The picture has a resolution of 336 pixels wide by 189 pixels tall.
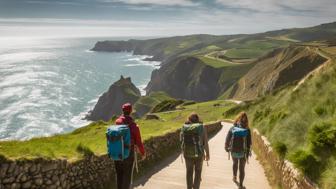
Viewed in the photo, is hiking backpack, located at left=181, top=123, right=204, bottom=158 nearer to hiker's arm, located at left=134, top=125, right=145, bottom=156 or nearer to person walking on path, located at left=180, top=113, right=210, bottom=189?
person walking on path, located at left=180, top=113, right=210, bottom=189

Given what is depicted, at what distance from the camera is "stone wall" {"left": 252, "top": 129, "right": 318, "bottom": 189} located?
10.5 meters

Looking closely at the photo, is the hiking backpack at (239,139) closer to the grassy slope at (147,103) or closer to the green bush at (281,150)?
the green bush at (281,150)

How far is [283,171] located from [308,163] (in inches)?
88.9

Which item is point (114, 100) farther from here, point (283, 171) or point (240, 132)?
point (283, 171)

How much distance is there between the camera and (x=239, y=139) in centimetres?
1340

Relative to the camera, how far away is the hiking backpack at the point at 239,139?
13328 millimetres

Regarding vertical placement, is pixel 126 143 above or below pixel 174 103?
above

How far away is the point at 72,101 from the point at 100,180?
187 m

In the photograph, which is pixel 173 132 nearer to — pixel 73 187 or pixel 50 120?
pixel 73 187

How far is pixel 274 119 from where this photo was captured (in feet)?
65.5

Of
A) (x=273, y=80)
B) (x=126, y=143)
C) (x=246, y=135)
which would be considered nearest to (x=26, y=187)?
(x=126, y=143)

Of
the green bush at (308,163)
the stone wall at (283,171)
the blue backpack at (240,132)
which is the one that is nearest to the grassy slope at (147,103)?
the stone wall at (283,171)

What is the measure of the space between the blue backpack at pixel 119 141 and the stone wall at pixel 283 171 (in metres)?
4.71

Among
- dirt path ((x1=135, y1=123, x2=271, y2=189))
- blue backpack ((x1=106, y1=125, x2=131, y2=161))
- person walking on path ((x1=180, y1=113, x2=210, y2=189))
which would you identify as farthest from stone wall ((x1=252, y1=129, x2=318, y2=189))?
blue backpack ((x1=106, y1=125, x2=131, y2=161))
